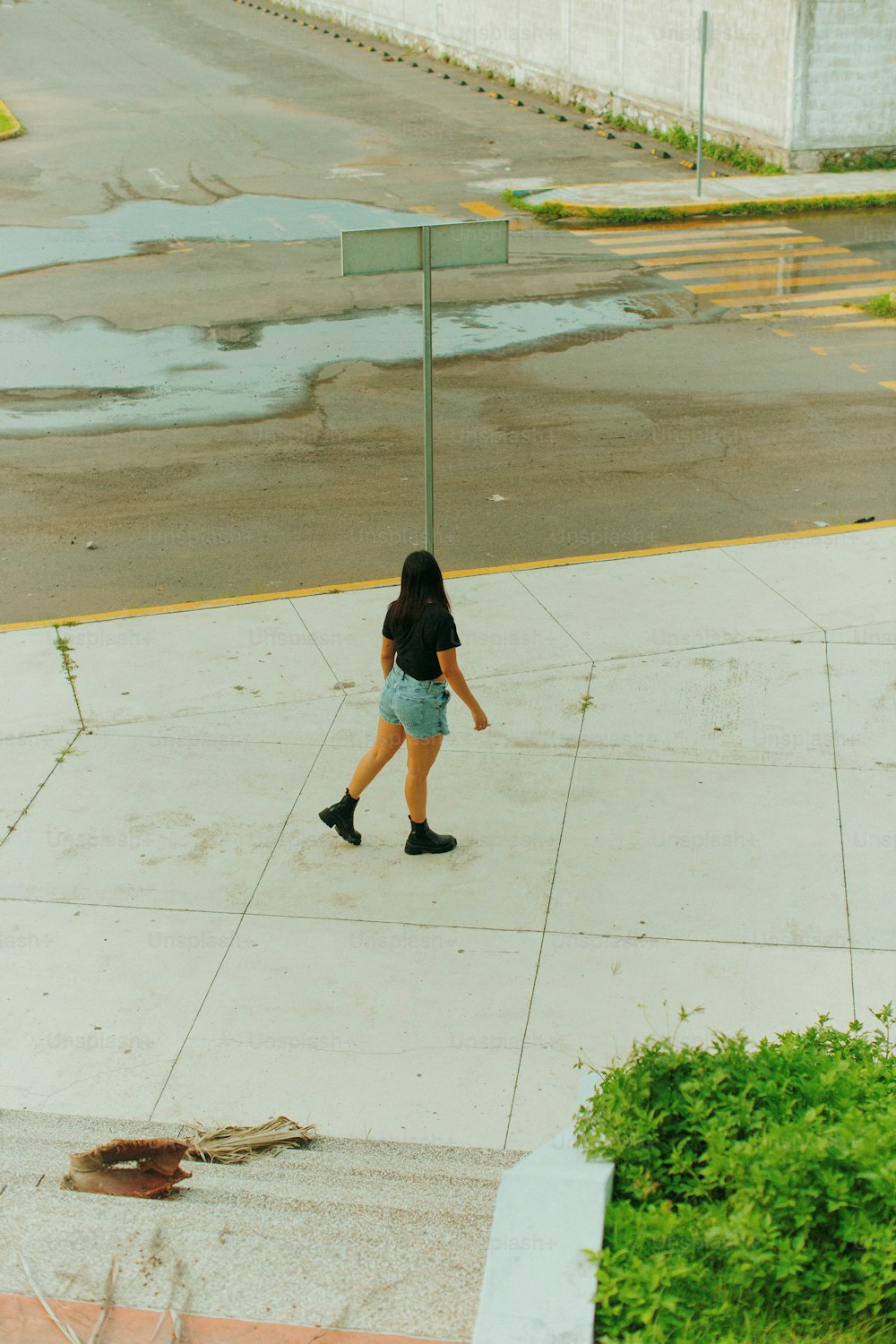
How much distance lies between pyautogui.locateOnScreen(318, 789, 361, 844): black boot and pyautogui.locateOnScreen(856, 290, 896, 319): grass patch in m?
12.6

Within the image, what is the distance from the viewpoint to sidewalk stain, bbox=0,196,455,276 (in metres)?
20.2

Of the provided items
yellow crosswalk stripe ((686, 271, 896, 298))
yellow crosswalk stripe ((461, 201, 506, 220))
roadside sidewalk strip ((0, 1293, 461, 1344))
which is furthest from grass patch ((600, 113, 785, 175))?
roadside sidewalk strip ((0, 1293, 461, 1344))

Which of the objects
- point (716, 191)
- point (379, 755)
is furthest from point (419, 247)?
point (716, 191)

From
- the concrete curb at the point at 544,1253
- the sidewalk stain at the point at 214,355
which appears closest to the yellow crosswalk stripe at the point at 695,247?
the sidewalk stain at the point at 214,355

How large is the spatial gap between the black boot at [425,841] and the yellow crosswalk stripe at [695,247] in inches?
599

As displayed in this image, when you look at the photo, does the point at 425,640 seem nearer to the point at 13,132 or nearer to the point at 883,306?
the point at 883,306

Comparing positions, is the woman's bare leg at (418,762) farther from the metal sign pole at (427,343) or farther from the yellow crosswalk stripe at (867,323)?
the yellow crosswalk stripe at (867,323)

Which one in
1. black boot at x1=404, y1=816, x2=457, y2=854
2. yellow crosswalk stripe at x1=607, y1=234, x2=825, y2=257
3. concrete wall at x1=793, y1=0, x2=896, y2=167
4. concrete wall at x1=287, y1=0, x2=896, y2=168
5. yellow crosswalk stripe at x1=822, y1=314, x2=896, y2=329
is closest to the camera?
black boot at x1=404, y1=816, x2=457, y2=854

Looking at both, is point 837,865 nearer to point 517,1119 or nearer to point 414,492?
point 517,1119

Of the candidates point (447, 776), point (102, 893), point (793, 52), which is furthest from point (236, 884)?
point (793, 52)

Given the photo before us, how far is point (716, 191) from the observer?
2414 centimetres

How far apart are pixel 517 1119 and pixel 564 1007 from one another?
692mm

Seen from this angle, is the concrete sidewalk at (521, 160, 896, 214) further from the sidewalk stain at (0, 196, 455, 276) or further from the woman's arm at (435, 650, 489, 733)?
the woman's arm at (435, 650, 489, 733)

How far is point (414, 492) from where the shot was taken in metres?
11.9
